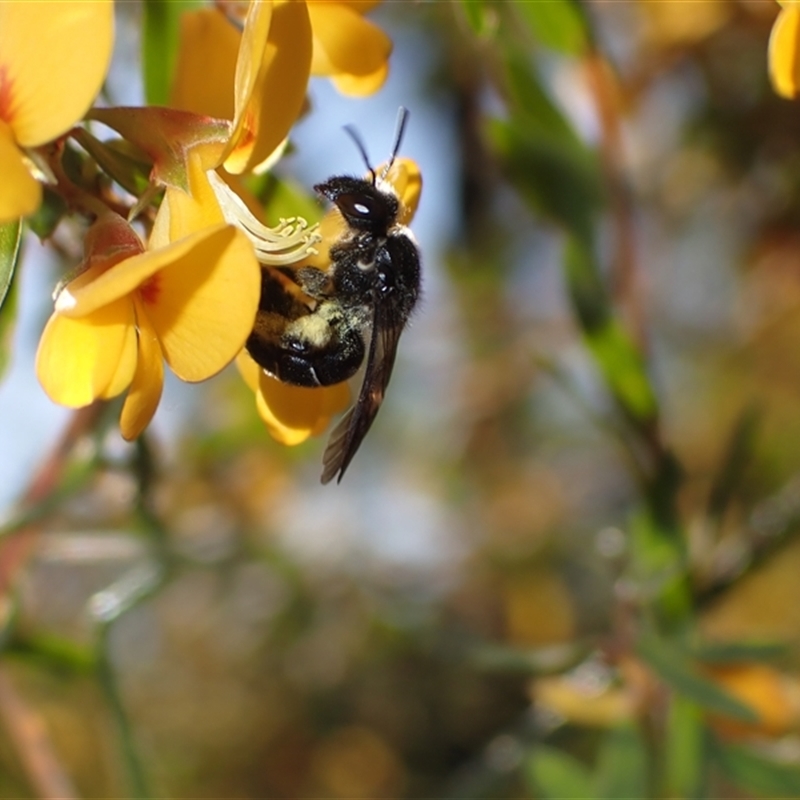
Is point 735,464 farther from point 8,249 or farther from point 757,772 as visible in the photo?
point 8,249

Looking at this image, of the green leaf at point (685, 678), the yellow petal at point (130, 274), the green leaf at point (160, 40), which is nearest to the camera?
the yellow petal at point (130, 274)

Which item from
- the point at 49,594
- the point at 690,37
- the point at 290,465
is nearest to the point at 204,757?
the point at 49,594

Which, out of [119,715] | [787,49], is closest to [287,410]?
[787,49]

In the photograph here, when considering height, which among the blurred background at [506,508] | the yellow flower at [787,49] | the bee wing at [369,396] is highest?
the yellow flower at [787,49]

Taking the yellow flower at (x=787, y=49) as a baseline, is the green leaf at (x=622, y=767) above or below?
below

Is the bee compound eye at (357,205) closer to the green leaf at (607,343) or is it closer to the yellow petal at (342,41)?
the yellow petal at (342,41)

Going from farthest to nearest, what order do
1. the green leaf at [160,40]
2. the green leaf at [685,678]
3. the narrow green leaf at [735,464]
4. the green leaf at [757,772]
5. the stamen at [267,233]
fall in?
the narrow green leaf at [735,464], the green leaf at [757,772], the green leaf at [685,678], the green leaf at [160,40], the stamen at [267,233]

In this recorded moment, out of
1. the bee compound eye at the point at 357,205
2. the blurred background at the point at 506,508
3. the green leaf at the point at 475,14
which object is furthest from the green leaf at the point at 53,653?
the green leaf at the point at 475,14

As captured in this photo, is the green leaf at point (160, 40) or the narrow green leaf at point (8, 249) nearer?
the narrow green leaf at point (8, 249)
